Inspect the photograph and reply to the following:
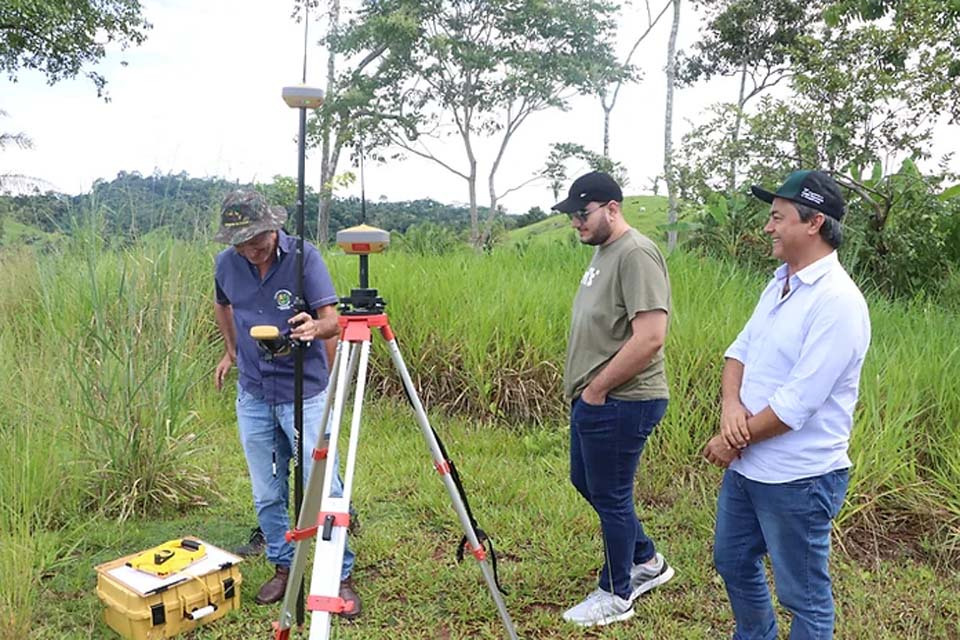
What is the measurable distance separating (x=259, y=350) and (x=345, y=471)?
3.22 ft

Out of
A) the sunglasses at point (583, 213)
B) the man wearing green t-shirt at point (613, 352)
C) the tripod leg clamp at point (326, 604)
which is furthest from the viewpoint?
the sunglasses at point (583, 213)

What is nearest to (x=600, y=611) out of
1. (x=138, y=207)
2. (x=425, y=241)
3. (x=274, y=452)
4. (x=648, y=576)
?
(x=648, y=576)

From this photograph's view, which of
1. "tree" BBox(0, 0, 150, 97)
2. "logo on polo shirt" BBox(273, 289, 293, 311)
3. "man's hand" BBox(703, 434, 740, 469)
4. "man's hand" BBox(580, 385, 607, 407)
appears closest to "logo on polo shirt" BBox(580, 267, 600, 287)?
"man's hand" BBox(580, 385, 607, 407)

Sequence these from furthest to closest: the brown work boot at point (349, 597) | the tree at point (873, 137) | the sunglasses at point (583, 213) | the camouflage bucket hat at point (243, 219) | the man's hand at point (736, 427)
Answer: the tree at point (873, 137)
the brown work boot at point (349, 597)
the camouflage bucket hat at point (243, 219)
the sunglasses at point (583, 213)
the man's hand at point (736, 427)

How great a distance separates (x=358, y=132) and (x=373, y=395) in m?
13.4

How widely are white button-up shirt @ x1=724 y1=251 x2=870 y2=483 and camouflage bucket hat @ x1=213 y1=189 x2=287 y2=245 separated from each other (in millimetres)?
1859

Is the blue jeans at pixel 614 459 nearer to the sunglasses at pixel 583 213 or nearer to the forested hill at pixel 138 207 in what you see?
the sunglasses at pixel 583 213

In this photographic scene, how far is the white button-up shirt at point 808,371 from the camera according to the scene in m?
1.95

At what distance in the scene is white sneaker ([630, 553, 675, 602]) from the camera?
318cm

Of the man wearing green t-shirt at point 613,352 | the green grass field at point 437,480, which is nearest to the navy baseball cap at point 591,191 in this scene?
the man wearing green t-shirt at point 613,352

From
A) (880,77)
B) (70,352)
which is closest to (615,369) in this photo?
(70,352)

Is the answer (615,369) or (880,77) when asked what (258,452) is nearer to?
(615,369)

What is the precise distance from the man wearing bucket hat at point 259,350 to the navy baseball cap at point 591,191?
40.0 inches

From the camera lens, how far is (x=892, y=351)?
452 cm
